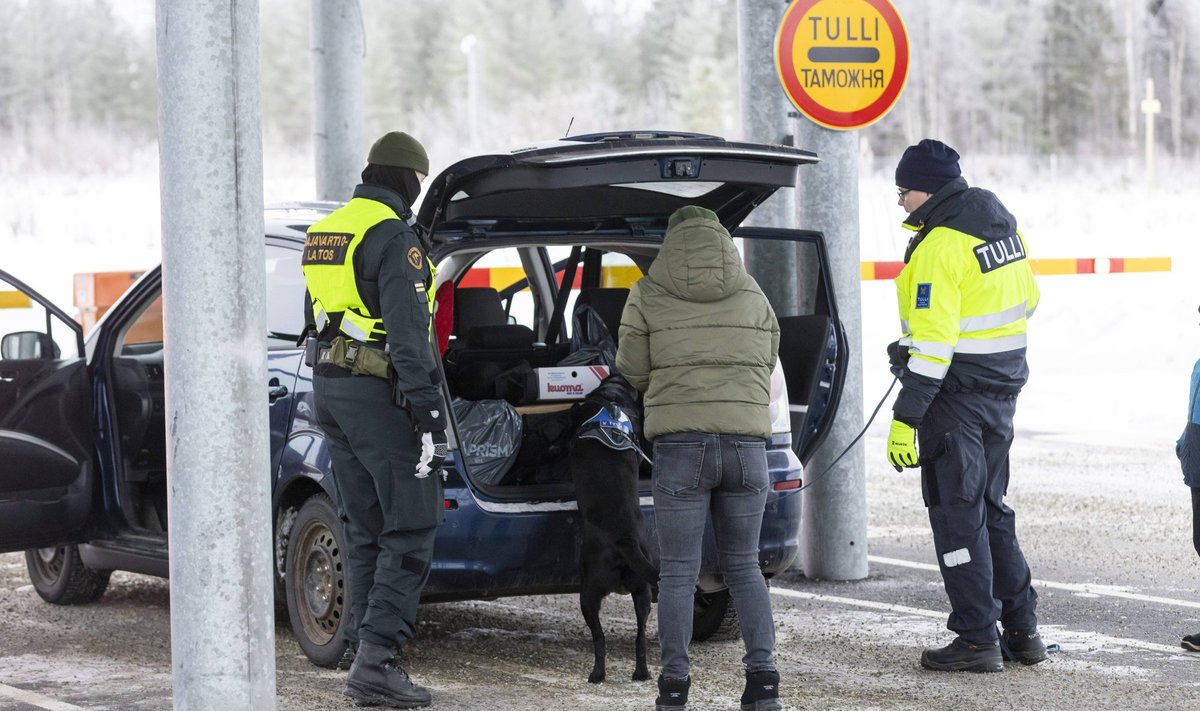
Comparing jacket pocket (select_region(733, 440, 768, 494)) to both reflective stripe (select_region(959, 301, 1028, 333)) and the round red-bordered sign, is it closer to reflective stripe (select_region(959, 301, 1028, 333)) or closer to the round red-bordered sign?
reflective stripe (select_region(959, 301, 1028, 333))

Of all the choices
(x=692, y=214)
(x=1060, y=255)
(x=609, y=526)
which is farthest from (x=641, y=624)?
(x=1060, y=255)

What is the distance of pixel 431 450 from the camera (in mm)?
5945

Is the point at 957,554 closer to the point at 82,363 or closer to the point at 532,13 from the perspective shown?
the point at 82,363

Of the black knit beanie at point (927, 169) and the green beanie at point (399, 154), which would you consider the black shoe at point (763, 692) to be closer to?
the black knit beanie at point (927, 169)

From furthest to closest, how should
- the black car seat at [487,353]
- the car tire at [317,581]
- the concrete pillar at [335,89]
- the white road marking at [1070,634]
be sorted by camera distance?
the concrete pillar at [335,89]
the black car seat at [487,353]
the white road marking at [1070,634]
the car tire at [317,581]

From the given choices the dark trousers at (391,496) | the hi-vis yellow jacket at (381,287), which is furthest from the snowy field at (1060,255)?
the hi-vis yellow jacket at (381,287)

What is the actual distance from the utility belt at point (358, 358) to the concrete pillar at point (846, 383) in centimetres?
306

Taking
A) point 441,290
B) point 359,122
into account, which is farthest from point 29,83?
point 441,290

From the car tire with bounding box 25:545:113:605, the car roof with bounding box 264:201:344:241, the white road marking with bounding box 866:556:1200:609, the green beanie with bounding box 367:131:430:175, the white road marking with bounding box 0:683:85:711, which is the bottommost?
the white road marking with bounding box 0:683:85:711

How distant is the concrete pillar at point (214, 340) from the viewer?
4707 mm

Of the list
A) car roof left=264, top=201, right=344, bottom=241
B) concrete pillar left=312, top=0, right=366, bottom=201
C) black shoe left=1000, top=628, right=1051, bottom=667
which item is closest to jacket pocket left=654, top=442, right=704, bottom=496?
black shoe left=1000, top=628, right=1051, bottom=667

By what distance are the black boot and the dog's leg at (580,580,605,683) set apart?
661 millimetres

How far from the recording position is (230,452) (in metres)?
4.79

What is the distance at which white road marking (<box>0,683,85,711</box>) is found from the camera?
234 inches
